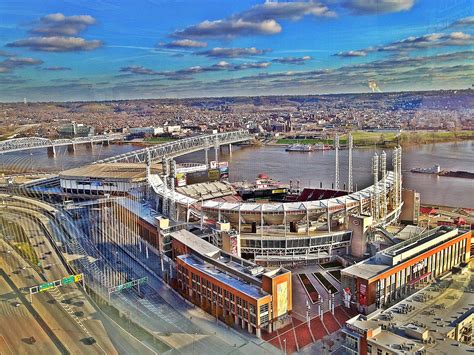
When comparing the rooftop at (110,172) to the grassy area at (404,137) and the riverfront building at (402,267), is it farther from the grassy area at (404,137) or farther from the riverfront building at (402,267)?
the grassy area at (404,137)

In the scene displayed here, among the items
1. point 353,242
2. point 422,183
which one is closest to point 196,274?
point 353,242

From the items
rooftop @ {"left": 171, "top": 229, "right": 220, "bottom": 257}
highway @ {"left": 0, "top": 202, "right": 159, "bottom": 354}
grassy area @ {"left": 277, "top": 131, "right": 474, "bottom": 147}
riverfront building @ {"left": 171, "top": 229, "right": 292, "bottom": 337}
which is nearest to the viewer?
highway @ {"left": 0, "top": 202, "right": 159, "bottom": 354}

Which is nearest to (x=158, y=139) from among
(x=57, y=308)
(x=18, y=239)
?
(x=18, y=239)

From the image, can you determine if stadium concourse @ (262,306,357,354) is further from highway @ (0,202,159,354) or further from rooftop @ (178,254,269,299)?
highway @ (0,202,159,354)

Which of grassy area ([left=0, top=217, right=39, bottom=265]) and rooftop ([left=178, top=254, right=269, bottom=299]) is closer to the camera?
rooftop ([left=178, top=254, right=269, bottom=299])

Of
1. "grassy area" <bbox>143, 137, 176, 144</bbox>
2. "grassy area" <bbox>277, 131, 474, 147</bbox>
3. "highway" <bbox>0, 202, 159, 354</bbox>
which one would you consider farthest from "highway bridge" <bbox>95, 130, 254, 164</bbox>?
"highway" <bbox>0, 202, 159, 354</bbox>

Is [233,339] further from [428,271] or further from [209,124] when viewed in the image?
[209,124]
